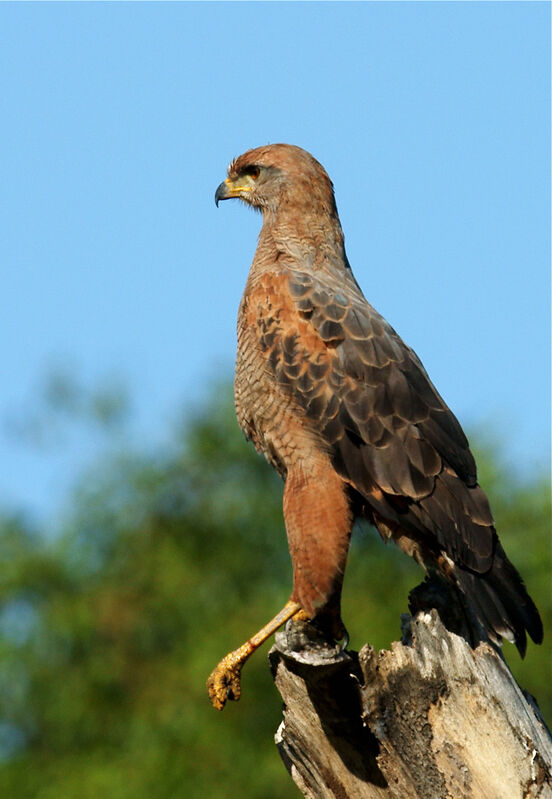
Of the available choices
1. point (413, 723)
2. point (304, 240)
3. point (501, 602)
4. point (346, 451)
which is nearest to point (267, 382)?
point (346, 451)

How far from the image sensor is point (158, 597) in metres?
25.6

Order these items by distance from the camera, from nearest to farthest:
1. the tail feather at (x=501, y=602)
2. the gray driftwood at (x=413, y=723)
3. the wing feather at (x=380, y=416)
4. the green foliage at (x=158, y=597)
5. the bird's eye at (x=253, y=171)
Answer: the gray driftwood at (x=413, y=723), the tail feather at (x=501, y=602), the wing feather at (x=380, y=416), the bird's eye at (x=253, y=171), the green foliage at (x=158, y=597)

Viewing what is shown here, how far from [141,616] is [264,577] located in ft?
9.05

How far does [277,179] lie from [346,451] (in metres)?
2.14

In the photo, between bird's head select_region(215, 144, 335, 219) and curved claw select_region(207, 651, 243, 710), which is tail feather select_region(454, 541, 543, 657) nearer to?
curved claw select_region(207, 651, 243, 710)

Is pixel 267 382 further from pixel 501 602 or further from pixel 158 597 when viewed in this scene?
pixel 158 597

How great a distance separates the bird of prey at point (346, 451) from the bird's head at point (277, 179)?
2.23 ft

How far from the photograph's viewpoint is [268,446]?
283 inches

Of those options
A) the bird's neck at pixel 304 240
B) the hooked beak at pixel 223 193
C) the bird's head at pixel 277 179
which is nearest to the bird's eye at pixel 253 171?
the bird's head at pixel 277 179

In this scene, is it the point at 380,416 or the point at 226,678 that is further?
the point at 380,416

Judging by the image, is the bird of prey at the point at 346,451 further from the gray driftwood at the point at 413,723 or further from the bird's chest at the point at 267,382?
the gray driftwood at the point at 413,723

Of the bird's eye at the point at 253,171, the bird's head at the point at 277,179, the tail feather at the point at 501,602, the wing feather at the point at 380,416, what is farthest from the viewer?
the bird's eye at the point at 253,171

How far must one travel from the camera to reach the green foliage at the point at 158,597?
72.6 ft

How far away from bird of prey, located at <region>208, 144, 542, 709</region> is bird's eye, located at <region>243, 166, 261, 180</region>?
108 centimetres
